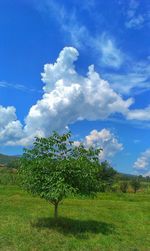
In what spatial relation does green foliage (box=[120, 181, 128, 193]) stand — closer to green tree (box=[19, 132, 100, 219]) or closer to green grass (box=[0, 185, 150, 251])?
green grass (box=[0, 185, 150, 251])

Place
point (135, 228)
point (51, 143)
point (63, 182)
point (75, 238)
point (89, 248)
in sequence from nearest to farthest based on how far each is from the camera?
point (89, 248) → point (75, 238) → point (63, 182) → point (51, 143) → point (135, 228)

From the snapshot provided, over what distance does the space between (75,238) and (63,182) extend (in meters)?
3.00

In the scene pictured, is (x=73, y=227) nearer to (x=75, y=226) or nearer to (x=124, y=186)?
(x=75, y=226)

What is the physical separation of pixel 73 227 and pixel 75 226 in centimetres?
39

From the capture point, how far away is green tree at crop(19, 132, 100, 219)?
22484 millimetres

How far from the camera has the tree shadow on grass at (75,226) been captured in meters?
22.9

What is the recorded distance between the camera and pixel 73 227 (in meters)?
23.9

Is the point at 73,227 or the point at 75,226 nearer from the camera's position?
the point at 73,227

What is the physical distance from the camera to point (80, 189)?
2352 cm

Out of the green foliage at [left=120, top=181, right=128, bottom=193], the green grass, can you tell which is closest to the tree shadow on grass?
the green grass

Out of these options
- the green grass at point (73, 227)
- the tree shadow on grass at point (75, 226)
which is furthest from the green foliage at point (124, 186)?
the tree shadow on grass at point (75, 226)

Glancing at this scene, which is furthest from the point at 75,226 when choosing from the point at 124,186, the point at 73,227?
the point at 124,186

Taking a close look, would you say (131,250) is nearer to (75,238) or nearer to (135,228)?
(75,238)

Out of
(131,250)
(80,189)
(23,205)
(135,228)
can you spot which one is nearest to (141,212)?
(135,228)
